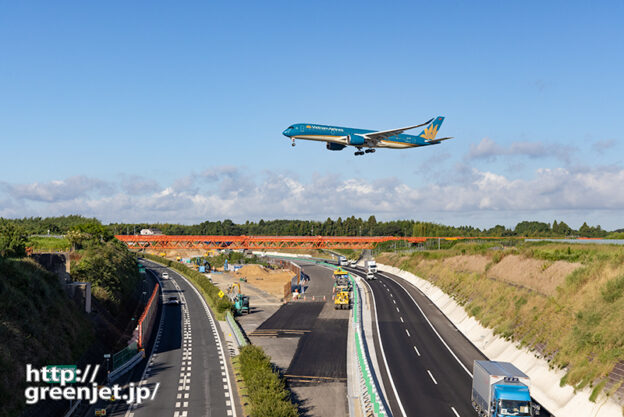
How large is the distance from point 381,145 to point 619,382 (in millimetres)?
33358

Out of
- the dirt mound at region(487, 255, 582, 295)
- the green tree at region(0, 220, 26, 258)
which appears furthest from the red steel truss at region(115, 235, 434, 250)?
the green tree at region(0, 220, 26, 258)

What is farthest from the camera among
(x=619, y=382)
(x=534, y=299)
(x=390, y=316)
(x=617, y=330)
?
(x=390, y=316)

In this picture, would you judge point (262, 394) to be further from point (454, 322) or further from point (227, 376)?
point (454, 322)

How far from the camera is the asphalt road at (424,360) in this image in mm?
32156

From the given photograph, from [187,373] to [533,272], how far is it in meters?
37.3

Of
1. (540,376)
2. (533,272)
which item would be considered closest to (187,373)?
(540,376)

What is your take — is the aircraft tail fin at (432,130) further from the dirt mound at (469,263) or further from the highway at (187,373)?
the highway at (187,373)

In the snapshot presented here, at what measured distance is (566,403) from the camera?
30422 mm

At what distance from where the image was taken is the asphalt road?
105 ft

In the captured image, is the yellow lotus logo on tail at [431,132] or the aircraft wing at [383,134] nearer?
the aircraft wing at [383,134]

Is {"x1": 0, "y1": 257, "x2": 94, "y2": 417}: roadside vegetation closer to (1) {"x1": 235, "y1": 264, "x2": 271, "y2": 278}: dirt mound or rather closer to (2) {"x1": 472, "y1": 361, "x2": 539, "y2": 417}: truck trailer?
(2) {"x1": 472, "y1": 361, "x2": 539, "y2": 417}: truck trailer

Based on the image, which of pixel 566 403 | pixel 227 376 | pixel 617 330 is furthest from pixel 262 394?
pixel 617 330

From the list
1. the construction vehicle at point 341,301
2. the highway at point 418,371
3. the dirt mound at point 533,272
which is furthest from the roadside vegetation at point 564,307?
the construction vehicle at point 341,301

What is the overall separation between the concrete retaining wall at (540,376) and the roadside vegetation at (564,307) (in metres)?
0.67
